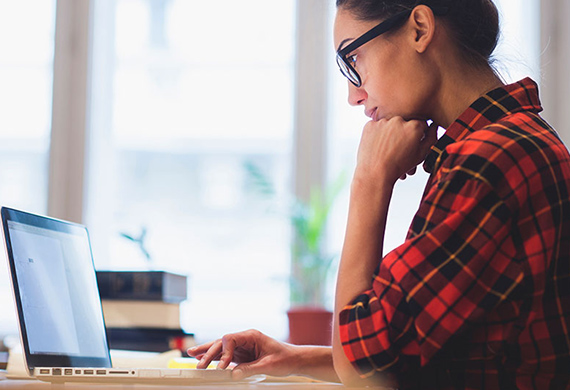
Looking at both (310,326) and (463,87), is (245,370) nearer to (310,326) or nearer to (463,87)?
(463,87)

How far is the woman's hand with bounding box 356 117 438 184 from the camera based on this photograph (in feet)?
3.50

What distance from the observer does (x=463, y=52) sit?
1111mm

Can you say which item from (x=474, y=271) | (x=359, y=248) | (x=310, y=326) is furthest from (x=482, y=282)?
(x=310, y=326)

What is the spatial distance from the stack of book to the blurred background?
1.08 m

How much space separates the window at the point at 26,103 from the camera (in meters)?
3.11

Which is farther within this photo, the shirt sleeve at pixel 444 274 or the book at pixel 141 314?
the book at pixel 141 314

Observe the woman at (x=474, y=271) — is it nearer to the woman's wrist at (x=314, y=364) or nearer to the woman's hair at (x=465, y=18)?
the woman's hair at (x=465, y=18)

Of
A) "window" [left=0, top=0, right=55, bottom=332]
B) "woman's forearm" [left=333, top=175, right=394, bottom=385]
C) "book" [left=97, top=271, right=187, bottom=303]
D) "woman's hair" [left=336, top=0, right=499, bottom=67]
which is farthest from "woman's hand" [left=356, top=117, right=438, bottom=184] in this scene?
"window" [left=0, top=0, right=55, bottom=332]

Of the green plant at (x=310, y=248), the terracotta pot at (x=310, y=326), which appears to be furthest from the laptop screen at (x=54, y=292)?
the green plant at (x=310, y=248)

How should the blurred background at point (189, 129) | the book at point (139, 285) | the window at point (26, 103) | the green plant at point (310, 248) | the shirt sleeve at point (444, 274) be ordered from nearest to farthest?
the shirt sleeve at point (444, 274) < the book at point (139, 285) < the green plant at point (310, 248) < the blurred background at point (189, 129) < the window at point (26, 103)

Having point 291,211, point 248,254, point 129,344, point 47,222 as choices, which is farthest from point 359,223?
point 248,254

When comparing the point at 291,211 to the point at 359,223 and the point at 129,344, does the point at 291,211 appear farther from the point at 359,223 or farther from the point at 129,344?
the point at 359,223

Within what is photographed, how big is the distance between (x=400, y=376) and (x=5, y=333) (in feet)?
7.91

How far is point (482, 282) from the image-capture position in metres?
0.85
